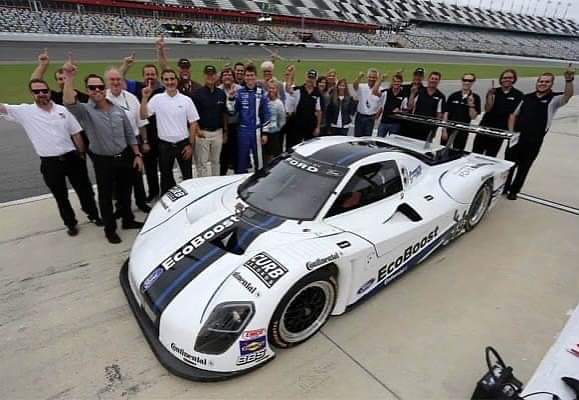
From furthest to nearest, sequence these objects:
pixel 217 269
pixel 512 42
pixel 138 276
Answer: pixel 512 42, pixel 138 276, pixel 217 269

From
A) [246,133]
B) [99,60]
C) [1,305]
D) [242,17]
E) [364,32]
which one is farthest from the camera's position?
[364,32]

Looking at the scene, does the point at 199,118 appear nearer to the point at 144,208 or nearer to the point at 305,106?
the point at 144,208

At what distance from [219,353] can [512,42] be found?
313 ft

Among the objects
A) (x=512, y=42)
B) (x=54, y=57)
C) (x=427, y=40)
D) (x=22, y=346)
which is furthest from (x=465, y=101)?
(x=512, y=42)

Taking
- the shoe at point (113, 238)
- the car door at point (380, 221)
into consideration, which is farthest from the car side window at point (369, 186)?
the shoe at point (113, 238)

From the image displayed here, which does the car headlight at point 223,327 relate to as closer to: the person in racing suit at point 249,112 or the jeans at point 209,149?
the jeans at point 209,149

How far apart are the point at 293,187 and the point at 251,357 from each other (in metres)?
1.44

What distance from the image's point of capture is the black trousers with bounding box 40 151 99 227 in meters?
3.76

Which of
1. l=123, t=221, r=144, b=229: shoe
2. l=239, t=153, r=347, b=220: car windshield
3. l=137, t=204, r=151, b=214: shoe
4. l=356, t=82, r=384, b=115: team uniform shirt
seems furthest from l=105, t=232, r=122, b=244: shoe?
l=356, t=82, r=384, b=115: team uniform shirt

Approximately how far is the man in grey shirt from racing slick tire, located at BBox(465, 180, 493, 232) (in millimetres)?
3733

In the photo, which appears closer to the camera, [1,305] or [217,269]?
[217,269]

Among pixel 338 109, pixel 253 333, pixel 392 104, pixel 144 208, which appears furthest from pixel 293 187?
pixel 392 104

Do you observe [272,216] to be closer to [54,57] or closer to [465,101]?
[465,101]

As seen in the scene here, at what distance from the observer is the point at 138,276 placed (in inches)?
107
